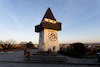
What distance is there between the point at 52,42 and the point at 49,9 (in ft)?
41.3

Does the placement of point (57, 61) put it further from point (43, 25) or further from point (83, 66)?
point (43, 25)

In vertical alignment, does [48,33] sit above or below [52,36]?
above

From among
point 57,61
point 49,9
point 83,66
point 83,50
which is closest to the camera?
point 83,66

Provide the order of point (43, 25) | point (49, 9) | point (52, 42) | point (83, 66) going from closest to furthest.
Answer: point (83, 66)
point (43, 25)
point (52, 42)
point (49, 9)

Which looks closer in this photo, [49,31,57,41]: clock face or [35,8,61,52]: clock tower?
[35,8,61,52]: clock tower

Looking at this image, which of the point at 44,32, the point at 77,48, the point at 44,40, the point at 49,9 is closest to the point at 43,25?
the point at 44,32

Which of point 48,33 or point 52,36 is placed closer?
point 48,33

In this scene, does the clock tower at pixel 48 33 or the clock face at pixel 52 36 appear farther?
the clock face at pixel 52 36

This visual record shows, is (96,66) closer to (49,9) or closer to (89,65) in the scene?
(89,65)

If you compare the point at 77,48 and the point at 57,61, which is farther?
the point at 77,48

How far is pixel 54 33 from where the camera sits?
68.3ft

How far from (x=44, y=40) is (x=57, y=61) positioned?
36.2 feet

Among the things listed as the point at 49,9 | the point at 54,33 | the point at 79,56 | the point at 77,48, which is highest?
the point at 49,9

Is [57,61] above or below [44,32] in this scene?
below
